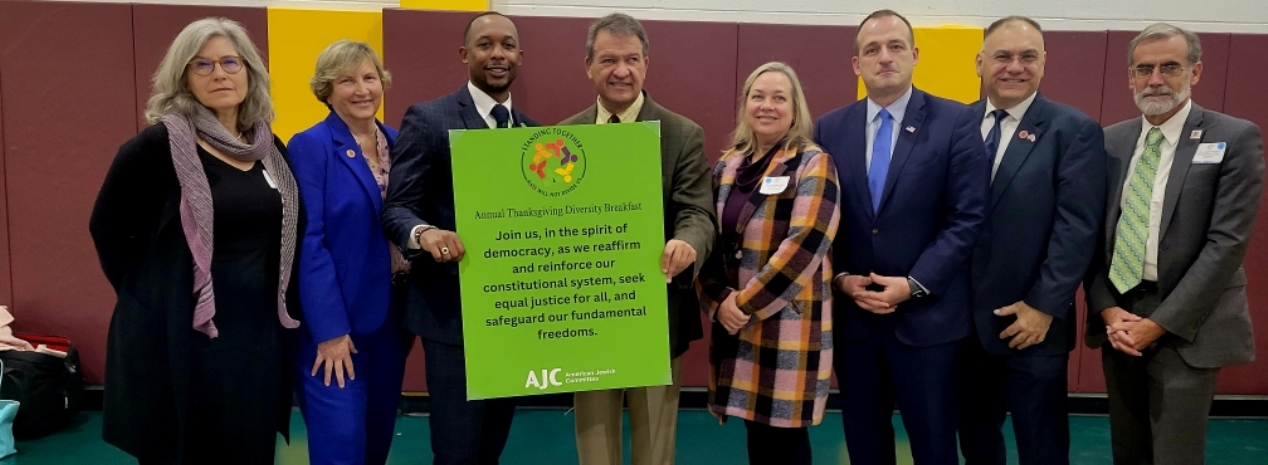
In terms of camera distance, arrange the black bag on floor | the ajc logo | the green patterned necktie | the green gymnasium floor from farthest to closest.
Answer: the black bag on floor, the green gymnasium floor, the green patterned necktie, the ajc logo

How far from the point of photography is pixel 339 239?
2.54 metres

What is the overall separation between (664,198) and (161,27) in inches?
133

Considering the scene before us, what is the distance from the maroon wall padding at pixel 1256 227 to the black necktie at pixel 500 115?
4223 millimetres

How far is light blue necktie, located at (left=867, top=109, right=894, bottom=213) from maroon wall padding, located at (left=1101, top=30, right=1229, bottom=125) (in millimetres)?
2622

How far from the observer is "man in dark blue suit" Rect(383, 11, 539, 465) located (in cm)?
241

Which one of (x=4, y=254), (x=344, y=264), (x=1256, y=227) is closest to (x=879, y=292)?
(x=344, y=264)

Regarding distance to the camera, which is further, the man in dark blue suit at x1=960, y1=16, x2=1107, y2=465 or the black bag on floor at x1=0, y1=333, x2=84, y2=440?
the black bag on floor at x1=0, y1=333, x2=84, y2=440

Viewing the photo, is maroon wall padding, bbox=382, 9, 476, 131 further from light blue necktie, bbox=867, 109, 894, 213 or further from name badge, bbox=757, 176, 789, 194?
light blue necktie, bbox=867, 109, 894, 213

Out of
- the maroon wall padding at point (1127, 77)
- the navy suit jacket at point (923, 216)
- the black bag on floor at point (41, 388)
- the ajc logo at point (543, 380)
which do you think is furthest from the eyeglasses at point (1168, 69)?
the black bag on floor at point (41, 388)

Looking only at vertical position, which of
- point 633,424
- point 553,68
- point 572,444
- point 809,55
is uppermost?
point 809,55

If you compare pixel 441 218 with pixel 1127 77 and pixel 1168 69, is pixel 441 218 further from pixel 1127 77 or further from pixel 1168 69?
pixel 1127 77

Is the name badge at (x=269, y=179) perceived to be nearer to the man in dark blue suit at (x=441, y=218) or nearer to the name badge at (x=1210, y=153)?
the man in dark blue suit at (x=441, y=218)

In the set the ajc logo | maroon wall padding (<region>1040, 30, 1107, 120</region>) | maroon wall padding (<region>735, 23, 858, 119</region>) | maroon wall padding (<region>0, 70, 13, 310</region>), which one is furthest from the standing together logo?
maroon wall padding (<region>0, 70, 13, 310</region>)

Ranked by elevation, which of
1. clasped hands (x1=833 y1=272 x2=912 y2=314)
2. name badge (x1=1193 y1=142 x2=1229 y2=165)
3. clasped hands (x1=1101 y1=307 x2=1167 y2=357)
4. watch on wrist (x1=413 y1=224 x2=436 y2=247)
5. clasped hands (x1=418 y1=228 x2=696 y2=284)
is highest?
name badge (x1=1193 y1=142 x2=1229 y2=165)
